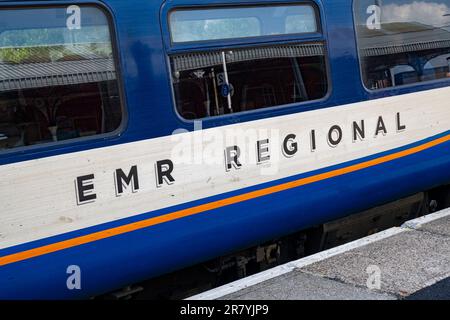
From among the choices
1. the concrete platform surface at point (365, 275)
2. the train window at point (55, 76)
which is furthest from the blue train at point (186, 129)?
the concrete platform surface at point (365, 275)

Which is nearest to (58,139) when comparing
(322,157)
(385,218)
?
(322,157)

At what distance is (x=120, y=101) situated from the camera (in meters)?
3.37

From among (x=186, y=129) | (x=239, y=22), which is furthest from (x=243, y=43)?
(x=186, y=129)

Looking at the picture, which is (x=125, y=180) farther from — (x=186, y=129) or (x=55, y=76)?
(x=55, y=76)

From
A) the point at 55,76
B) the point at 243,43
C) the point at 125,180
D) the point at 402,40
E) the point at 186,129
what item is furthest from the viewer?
the point at 402,40

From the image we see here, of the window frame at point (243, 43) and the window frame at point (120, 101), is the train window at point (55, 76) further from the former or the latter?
the window frame at point (243, 43)

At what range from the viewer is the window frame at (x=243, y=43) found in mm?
3541

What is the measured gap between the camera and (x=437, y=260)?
3611 millimetres

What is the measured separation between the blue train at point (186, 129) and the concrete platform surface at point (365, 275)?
46 cm

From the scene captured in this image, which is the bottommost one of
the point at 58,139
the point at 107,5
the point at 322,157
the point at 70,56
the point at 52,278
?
the point at 52,278

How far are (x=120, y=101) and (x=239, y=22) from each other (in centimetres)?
105

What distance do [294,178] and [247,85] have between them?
0.75 metres

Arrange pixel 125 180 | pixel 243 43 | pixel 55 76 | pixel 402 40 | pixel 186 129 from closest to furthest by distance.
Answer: pixel 55 76 → pixel 125 180 → pixel 186 129 → pixel 243 43 → pixel 402 40
